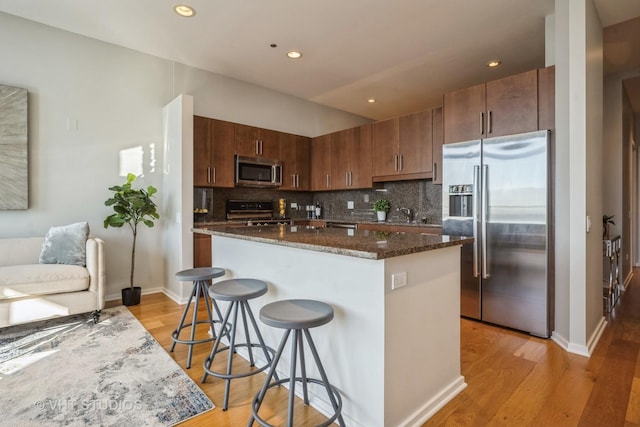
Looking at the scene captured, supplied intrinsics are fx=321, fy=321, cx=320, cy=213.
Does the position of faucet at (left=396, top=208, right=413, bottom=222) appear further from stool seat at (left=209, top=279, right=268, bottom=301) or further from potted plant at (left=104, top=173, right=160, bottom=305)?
potted plant at (left=104, top=173, right=160, bottom=305)

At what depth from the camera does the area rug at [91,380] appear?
5.67ft

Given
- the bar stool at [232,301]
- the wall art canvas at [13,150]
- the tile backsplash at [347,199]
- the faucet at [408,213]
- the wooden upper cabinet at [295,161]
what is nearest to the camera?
the bar stool at [232,301]

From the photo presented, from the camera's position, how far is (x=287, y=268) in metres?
2.07

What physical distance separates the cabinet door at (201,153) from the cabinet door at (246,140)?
0.44m

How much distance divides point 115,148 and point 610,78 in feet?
21.6

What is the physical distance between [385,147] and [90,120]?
3684 mm

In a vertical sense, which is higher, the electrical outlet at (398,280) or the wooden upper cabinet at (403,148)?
the wooden upper cabinet at (403,148)

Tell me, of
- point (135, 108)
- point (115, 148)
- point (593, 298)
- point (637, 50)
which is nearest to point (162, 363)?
point (115, 148)

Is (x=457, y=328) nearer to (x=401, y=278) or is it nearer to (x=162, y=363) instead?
(x=401, y=278)

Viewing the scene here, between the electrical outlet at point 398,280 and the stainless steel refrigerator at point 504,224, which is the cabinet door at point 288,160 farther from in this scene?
the electrical outlet at point 398,280

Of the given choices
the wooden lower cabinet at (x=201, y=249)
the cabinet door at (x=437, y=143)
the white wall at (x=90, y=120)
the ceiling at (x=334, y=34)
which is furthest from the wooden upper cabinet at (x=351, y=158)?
the wooden lower cabinet at (x=201, y=249)

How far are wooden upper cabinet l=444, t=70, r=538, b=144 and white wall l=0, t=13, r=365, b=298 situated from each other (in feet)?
10.5

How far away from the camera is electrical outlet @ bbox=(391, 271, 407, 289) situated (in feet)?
4.99

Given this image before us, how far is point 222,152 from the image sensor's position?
4375mm
